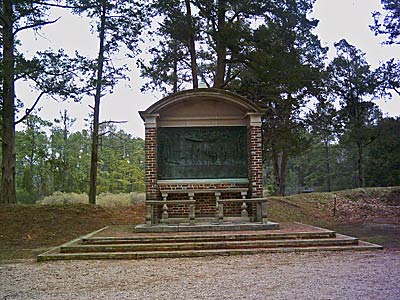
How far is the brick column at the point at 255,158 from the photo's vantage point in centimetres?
1205

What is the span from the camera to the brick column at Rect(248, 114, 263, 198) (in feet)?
39.5

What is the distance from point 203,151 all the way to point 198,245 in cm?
409

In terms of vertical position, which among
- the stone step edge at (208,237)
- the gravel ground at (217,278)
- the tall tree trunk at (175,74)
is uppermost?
the tall tree trunk at (175,74)

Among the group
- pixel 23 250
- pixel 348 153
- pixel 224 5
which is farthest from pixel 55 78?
pixel 348 153

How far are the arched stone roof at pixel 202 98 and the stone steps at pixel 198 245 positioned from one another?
3832 millimetres

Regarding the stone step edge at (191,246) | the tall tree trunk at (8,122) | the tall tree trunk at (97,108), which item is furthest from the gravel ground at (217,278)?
the tall tree trunk at (97,108)

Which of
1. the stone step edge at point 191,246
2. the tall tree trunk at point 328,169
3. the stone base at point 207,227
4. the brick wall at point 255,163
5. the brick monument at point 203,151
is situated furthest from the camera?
the tall tree trunk at point 328,169

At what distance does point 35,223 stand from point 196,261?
25.2 ft

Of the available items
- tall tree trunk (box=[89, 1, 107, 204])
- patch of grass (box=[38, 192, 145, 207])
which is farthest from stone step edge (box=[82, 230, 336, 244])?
patch of grass (box=[38, 192, 145, 207])

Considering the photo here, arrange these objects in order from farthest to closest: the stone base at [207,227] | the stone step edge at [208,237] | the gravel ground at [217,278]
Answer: the stone base at [207,227] → the stone step edge at [208,237] → the gravel ground at [217,278]

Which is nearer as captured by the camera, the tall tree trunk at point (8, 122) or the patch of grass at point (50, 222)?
the patch of grass at point (50, 222)

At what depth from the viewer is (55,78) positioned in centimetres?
1407

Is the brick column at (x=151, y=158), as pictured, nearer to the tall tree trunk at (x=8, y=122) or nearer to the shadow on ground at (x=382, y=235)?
the tall tree trunk at (x=8, y=122)

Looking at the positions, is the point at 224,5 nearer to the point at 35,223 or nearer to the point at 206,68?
the point at 206,68
